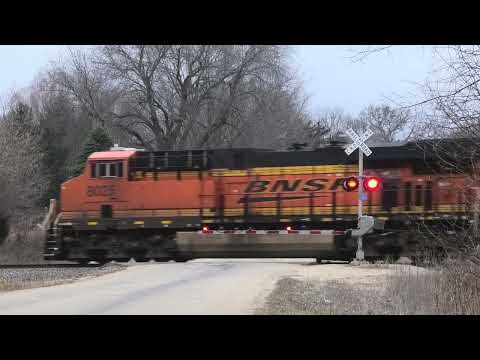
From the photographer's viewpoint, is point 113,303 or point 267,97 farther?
point 267,97

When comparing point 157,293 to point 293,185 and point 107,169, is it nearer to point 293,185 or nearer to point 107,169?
point 293,185

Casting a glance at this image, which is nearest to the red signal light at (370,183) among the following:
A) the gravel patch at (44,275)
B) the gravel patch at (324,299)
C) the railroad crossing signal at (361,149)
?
the railroad crossing signal at (361,149)

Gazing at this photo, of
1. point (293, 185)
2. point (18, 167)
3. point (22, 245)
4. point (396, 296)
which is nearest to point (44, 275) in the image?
point (293, 185)

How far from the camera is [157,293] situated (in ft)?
51.5

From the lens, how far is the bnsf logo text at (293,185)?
22312 millimetres

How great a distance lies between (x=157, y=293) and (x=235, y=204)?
25.3 feet

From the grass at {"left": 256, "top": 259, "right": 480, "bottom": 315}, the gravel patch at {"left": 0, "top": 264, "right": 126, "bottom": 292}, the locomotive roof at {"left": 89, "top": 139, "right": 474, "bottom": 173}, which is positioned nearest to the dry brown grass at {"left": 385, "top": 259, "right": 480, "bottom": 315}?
the grass at {"left": 256, "top": 259, "right": 480, "bottom": 315}

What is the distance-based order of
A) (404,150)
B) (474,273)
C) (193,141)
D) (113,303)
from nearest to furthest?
(474,273), (113,303), (404,150), (193,141)

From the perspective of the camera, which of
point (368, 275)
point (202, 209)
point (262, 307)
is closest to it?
point (262, 307)
